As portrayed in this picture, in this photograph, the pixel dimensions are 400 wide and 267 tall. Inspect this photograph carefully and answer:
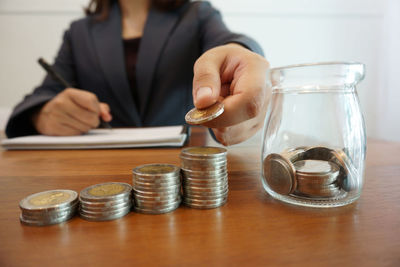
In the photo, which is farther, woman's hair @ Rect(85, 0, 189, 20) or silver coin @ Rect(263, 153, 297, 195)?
woman's hair @ Rect(85, 0, 189, 20)

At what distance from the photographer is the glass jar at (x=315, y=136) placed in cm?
33

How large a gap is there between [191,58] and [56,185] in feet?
3.13

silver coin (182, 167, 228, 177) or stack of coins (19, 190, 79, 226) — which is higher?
silver coin (182, 167, 228, 177)

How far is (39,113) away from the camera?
0.91 meters

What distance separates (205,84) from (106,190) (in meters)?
0.20

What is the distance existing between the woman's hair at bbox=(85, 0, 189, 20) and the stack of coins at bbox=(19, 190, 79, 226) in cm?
115

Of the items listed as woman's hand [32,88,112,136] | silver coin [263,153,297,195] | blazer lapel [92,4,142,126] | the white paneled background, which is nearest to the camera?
silver coin [263,153,297,195]

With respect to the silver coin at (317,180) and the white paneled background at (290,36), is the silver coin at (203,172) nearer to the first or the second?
the silver coin at (317,180)

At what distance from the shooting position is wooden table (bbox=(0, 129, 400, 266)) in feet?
0.72

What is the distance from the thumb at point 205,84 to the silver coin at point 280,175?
116 mm

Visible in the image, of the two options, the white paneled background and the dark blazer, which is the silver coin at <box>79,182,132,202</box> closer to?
the dark blazer

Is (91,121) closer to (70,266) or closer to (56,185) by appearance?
(56,185)

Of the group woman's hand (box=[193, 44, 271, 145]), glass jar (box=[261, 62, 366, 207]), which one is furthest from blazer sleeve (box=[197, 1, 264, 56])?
glass jar (box=[261, 62, 366, 207])

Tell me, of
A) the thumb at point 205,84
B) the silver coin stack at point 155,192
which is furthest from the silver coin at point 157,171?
the thumb at point 205,84
